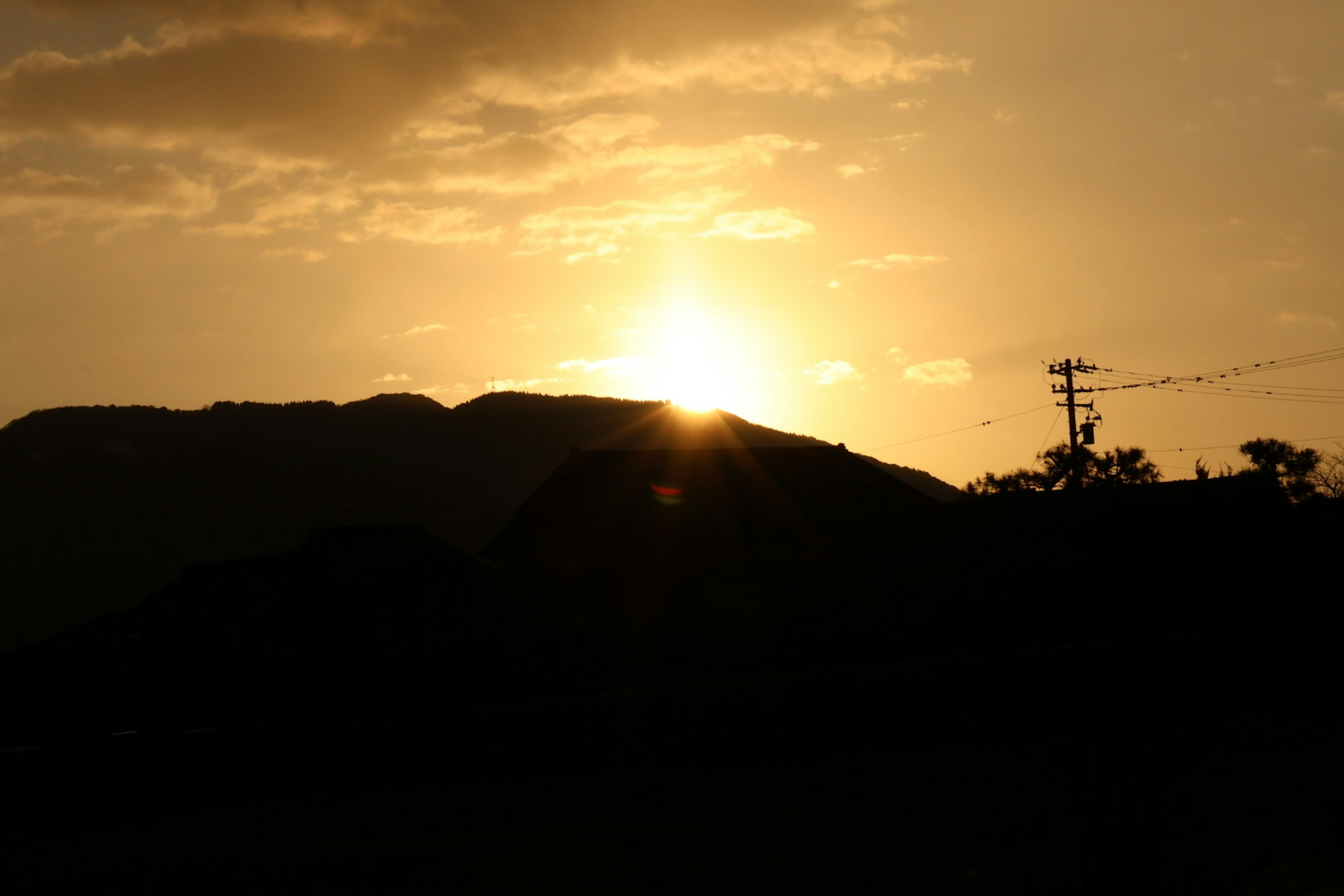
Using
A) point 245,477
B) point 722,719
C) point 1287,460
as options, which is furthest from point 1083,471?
point 245,477

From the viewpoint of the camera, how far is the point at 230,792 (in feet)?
44.2

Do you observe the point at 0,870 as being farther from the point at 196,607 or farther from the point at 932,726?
the point at 196,607

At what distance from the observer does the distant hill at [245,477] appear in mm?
94438

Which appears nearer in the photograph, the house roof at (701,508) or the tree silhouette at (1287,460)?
the house roof at (701,508)

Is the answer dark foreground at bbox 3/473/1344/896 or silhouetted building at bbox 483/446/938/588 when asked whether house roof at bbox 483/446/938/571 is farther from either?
dark foreground at bbox 3/473/1344/896

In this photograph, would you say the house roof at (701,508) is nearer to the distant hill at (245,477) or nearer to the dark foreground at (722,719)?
the dark foreground at (722,719)

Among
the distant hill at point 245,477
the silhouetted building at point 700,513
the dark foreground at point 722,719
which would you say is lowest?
the dark foreground at point 722,719

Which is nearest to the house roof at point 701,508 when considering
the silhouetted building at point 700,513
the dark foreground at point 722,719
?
the silhouetted building at point 700,513

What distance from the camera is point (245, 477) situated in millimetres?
120625

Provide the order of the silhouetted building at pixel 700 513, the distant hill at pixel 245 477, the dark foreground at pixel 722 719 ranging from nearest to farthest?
the dark foreground at pixel 722 719, the silhouetted building at pixel 700 513, the distant hill at pixel 245 477

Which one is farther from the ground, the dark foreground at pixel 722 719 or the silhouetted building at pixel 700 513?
the silhouetted building at pixel 700 513

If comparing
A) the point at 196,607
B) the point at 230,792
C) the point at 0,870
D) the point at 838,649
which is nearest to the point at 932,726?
the point at 838,649

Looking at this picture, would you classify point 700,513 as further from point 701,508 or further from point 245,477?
point 245,477

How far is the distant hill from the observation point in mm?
94438
